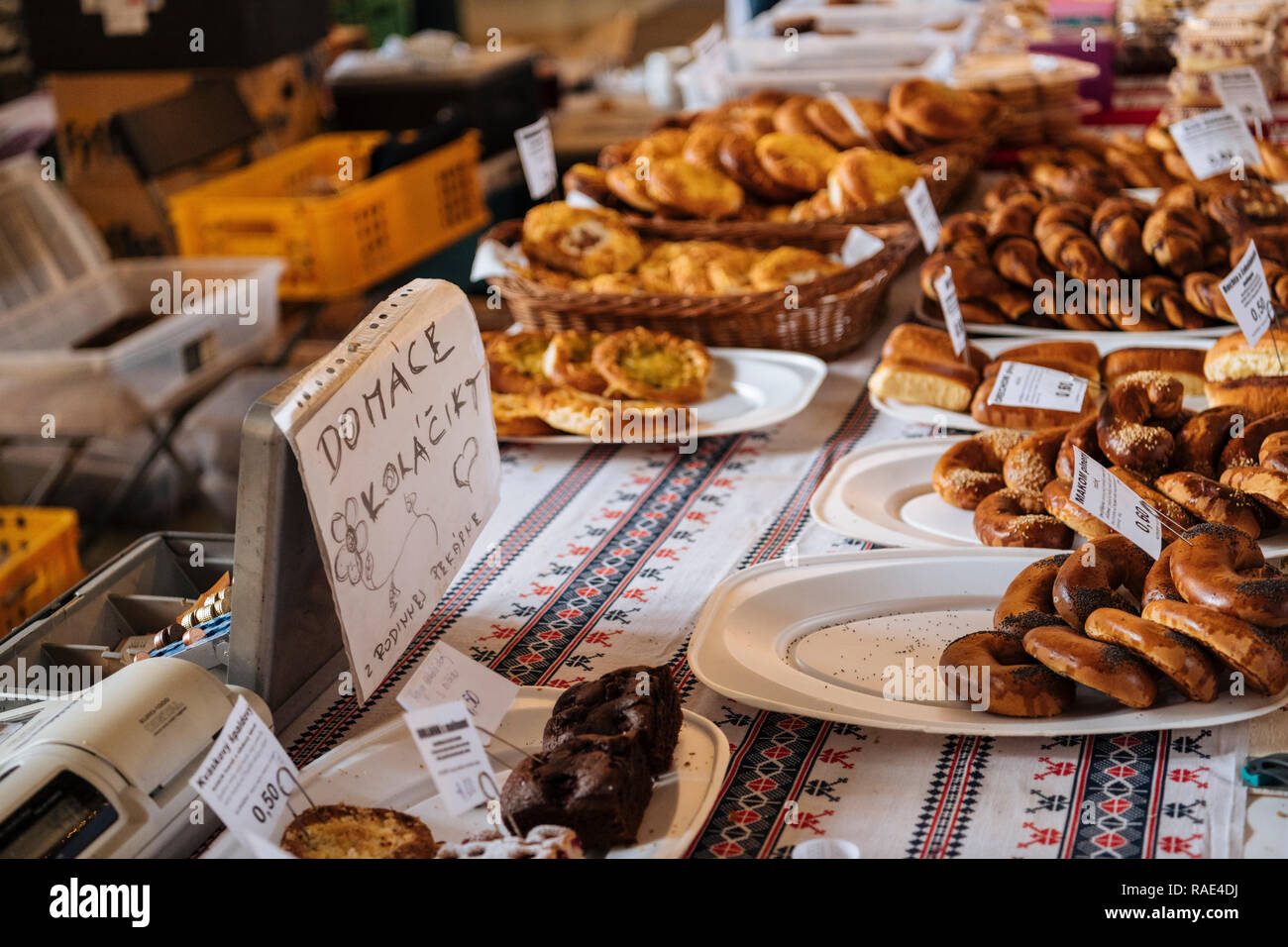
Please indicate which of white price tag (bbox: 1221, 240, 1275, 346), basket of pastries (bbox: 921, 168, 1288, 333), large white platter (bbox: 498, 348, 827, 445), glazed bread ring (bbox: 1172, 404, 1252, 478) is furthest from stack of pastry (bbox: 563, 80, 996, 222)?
glazed bread ring (bbox: 1172, 404, 1252, 478)

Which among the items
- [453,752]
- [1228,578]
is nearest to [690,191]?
[1228,578]

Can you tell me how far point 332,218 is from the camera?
426cm

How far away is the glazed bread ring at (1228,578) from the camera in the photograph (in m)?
1.29

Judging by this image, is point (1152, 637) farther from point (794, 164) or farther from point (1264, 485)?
point (794, 164)

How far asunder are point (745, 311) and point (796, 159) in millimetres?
787

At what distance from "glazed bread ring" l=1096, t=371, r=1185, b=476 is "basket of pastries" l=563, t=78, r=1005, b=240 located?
991 millimetres

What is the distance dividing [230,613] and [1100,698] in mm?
927

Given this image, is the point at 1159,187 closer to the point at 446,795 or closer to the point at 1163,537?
the point at 1163,537

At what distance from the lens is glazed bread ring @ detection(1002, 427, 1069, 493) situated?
1.77 m

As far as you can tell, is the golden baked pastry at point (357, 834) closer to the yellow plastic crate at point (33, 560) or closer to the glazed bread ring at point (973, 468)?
the glazed bread ring at point (973, 468)

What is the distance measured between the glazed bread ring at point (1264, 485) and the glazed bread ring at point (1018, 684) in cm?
47

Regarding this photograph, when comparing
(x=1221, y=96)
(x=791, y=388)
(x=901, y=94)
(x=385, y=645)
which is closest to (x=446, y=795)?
(x=385, y=645)

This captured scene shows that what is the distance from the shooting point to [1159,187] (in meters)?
3.05

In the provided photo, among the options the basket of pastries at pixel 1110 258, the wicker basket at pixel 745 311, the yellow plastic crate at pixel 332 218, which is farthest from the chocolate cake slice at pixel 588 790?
the yellow plastic crate at pixel 332 218
